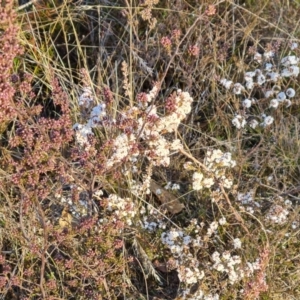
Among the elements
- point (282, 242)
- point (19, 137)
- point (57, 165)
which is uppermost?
point (19, 137)

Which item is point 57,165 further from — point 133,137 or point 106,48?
point 106,48

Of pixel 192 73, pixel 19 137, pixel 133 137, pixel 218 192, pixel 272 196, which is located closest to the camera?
pixel 19 137

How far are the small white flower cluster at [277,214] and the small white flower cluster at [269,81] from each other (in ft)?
1.47

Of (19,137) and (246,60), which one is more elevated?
(19,137)

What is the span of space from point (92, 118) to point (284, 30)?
1.29 m

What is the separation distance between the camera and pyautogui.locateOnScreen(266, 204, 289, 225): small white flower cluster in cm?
204

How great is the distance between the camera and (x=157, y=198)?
2.29 m

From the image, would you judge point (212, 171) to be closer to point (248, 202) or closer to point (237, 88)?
point (248, 202)

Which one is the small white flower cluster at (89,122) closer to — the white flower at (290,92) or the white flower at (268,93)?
the white flower at (268,93)

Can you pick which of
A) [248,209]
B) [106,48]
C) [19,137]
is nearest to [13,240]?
[19,137]

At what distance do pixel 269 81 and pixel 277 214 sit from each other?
0.70m

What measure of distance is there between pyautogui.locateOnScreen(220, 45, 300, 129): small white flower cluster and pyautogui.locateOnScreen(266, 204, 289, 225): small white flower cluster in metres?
0.45

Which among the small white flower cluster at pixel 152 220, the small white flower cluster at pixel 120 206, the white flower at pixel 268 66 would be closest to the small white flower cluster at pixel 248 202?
the small white flower cluster at pixel 152 220

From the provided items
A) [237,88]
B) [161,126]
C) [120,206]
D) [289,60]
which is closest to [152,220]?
[120,206]
